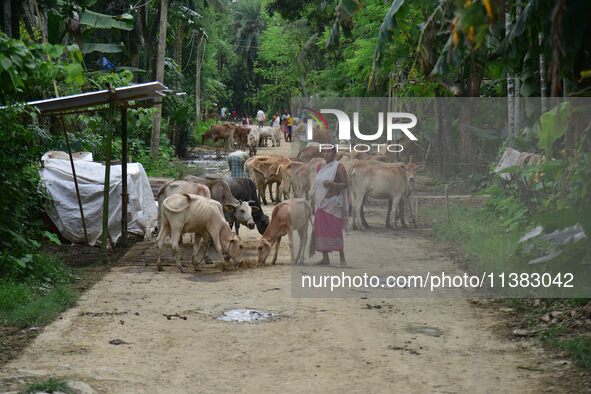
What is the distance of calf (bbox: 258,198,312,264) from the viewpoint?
1318 centimetres

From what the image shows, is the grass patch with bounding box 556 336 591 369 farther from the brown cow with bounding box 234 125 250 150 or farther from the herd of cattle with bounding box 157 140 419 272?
the brown cow with bounding box 234 125 250 150

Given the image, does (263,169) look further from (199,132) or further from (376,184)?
(199,132)

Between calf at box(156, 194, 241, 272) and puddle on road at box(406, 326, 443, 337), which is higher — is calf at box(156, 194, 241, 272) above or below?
above

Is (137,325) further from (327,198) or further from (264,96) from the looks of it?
(264,96)

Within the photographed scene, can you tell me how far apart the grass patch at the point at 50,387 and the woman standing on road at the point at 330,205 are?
6091 millimetres

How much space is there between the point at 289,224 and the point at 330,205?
94 centimetres

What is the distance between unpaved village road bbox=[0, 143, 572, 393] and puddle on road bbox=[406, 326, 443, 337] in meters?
0.05

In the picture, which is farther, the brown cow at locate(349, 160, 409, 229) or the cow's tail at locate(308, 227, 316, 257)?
the brown cow at locate(349, 160, 409, 229)

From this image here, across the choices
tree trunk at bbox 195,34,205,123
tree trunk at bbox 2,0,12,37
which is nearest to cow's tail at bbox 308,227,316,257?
tree trunk at bbox 2,0,12,37

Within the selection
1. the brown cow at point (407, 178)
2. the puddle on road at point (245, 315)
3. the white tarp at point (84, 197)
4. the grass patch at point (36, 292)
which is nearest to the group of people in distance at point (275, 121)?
the brown cow at point (407, 178)

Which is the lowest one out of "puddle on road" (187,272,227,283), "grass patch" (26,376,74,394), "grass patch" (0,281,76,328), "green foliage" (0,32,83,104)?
"puddle on road" (187,272,227,283)

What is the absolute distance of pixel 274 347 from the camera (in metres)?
8.49

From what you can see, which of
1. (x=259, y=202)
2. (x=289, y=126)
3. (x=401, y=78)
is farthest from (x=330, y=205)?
(x=289, y=126)

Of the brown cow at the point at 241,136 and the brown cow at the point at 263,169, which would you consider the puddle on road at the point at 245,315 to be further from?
the brown cow at the point at 241,136
